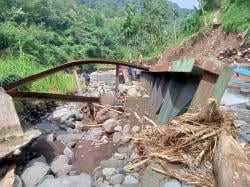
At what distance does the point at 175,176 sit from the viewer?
294 centimetres

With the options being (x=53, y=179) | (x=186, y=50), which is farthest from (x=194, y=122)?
(x=186, y=50)

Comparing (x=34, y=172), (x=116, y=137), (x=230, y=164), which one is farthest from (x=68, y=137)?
(x=230, y=164)

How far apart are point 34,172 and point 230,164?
2260mm

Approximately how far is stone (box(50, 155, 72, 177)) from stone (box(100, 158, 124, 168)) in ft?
1.35

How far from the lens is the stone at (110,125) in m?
5.31

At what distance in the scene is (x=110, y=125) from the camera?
A: 5.37m

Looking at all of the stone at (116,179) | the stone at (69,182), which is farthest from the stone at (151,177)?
the stone at (69,182)

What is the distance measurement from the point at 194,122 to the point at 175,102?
1.21 metres

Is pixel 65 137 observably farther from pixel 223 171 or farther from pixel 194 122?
pixel 223 171

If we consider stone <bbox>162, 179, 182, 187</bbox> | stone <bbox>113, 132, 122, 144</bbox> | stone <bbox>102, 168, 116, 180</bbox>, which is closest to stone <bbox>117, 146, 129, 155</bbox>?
stone <bbox>113, 132, 122, 144</bbox>

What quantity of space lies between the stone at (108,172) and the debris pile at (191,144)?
10.2 inches

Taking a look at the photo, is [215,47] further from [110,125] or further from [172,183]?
[172,183]

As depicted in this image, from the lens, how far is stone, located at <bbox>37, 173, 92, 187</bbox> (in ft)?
11.5

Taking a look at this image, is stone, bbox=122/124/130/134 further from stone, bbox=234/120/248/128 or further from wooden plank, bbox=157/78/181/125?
stone, bbox=234/120/248/128
